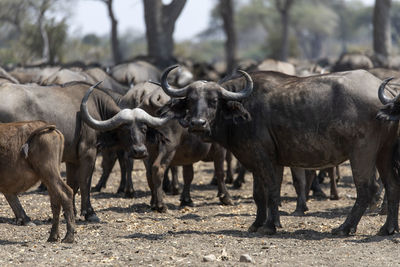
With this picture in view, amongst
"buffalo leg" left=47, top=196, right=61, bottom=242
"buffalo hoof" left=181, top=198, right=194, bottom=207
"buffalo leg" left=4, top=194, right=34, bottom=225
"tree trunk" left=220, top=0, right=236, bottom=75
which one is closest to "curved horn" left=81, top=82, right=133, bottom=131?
"buffalo leg" left=4, top=194, right=34, bottom=225

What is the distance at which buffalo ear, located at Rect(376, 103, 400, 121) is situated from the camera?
7.73 m

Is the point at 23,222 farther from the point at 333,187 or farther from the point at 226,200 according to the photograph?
the point at 333,187

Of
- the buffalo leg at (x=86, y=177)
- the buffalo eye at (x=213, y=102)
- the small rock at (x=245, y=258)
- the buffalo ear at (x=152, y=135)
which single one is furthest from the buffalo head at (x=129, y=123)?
the small rock at (x=245, y=258)

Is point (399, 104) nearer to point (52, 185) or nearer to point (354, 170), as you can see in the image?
point (354, 170)

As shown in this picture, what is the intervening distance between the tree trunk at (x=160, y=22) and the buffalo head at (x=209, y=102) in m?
17.4

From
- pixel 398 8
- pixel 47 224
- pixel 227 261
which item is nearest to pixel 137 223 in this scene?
pixel 47 224

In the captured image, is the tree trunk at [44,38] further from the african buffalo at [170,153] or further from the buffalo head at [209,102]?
the buffalo head at [209,102]

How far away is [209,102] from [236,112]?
1.11ft

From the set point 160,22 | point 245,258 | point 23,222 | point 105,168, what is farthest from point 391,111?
point 160,22

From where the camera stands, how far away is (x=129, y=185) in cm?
1173

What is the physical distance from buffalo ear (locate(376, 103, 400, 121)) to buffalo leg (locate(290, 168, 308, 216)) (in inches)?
99.2

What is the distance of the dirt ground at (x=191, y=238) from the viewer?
6.95 metres

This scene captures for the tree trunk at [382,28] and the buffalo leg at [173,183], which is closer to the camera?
the buffalo leg at [173,183]

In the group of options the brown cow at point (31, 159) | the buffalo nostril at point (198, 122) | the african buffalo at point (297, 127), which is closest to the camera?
the brown cow at point (31, 159)
